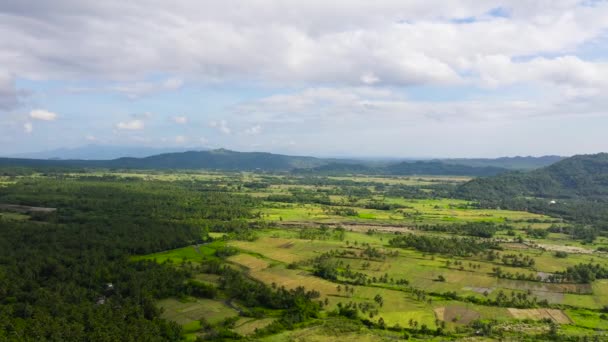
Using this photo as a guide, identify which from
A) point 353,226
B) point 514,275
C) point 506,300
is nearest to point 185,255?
point 353,226

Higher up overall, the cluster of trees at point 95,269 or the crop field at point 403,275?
the cluster of trees at point 95,269

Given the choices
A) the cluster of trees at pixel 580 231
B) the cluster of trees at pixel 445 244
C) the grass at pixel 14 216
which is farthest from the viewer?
the cluster of trees at pixel 580 231

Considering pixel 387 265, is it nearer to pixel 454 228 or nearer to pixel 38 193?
pixel 454 228

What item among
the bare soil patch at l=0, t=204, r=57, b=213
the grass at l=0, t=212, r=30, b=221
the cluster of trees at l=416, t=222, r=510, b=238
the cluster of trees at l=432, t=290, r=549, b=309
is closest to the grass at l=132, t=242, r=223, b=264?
the cluster of trees at l=432, t=290, r=549, b=309

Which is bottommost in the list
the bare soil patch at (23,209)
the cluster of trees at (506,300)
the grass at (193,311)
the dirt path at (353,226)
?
the cluster of trees at (506,300)

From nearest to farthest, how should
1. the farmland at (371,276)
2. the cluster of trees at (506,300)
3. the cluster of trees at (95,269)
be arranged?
the cluster of trees at (95,269) → the farmland at (371,276) → the cluster of trees at (506,300)

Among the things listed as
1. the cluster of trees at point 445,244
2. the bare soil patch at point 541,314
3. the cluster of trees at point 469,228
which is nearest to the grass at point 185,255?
the cluster of trees at point 445,244

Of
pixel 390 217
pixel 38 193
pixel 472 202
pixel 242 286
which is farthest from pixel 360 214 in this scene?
pixel 38 193

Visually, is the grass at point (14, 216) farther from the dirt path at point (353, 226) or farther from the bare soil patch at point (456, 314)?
the bare soil patch at point (456, 314)
